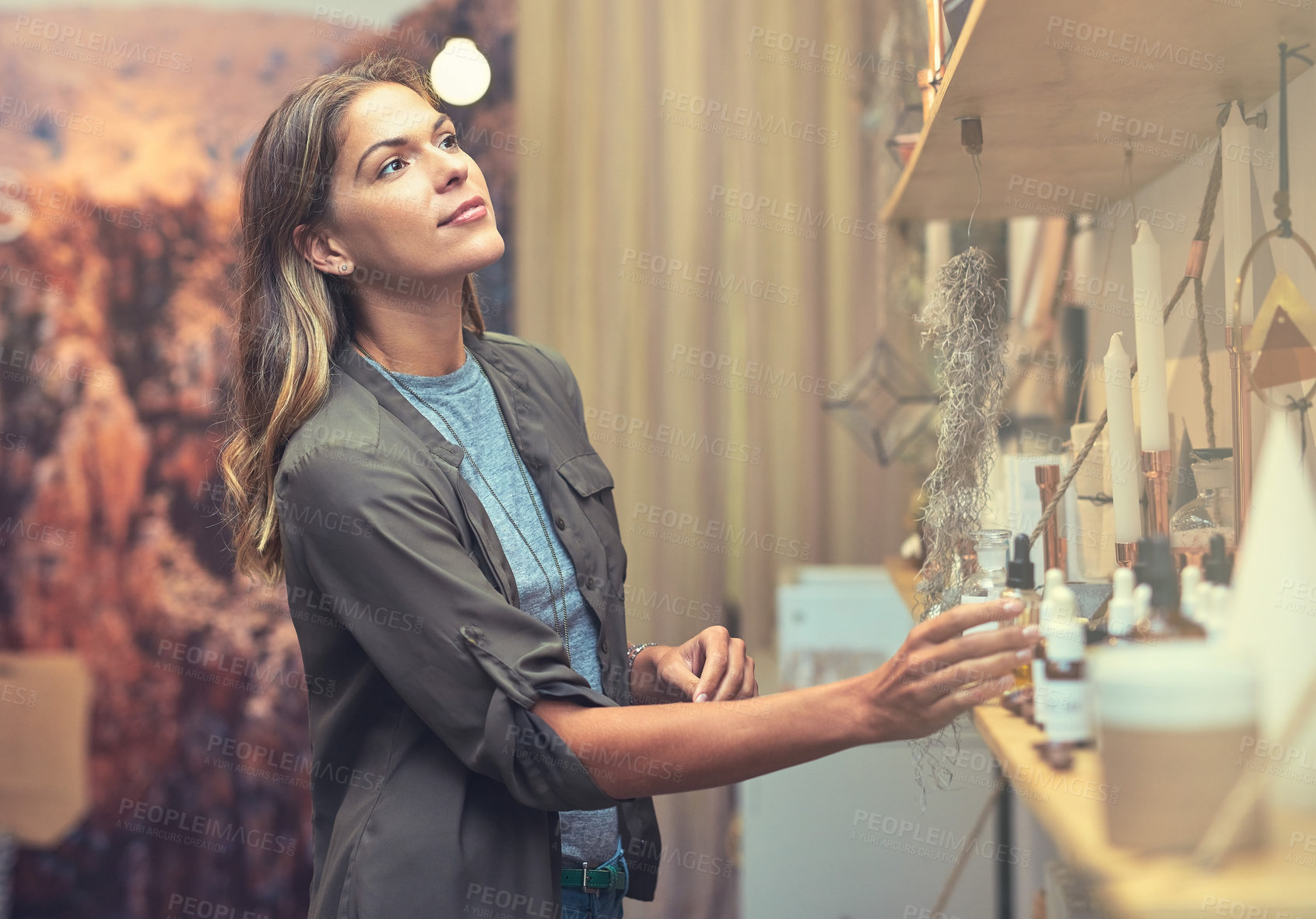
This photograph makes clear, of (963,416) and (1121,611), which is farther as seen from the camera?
Result: (963,416)

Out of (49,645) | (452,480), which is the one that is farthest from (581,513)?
(49,645)

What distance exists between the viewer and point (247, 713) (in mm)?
2480

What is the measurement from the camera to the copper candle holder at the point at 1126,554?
37.3 inches

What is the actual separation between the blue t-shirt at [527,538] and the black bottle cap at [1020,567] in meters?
0.46

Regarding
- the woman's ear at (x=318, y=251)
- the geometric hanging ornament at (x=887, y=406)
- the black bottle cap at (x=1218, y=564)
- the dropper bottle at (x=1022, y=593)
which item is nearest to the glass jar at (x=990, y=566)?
the dropper bottle at (x=1022, y=593)

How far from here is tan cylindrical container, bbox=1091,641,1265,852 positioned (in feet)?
Answer: 1.91

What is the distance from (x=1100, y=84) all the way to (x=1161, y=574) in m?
0.47

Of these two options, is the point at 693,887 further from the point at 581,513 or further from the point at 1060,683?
the point at 1060,683

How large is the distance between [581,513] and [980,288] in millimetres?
523

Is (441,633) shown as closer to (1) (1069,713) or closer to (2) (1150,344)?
(1) (1069,713)

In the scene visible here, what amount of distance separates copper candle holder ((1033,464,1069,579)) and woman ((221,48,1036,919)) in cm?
36

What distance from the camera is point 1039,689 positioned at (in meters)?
0.86

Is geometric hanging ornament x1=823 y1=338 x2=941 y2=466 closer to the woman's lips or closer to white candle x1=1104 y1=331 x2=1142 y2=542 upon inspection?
white candle x1=1104 y1=331 x2=1142 y2=542

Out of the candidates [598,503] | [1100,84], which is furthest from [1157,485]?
[598,503]
